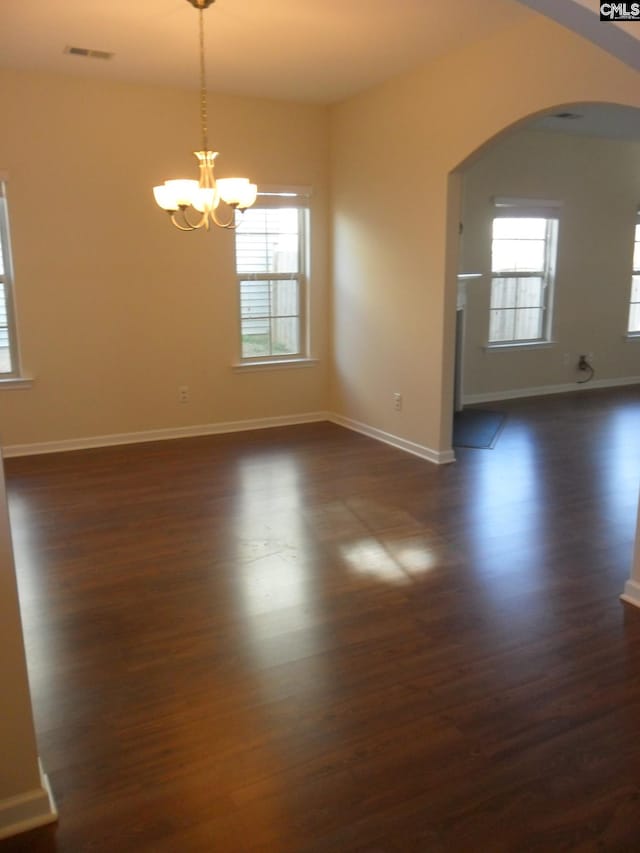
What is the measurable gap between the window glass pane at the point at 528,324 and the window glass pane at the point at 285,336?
8.73ft

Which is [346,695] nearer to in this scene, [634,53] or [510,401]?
[634,53]

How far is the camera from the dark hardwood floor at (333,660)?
1933 mm

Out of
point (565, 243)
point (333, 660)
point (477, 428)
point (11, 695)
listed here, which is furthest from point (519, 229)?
point (11, 695)

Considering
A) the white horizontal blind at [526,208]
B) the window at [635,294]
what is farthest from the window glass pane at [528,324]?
the window at [635,294]

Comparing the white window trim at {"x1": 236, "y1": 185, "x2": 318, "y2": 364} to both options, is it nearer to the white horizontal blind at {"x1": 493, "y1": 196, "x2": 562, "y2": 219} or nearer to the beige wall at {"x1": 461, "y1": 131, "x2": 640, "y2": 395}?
the beige wall at {"x1": 461, "y1": 131, "x2": 640, "y2": 395}

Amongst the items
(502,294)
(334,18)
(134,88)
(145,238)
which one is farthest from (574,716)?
(502,294)

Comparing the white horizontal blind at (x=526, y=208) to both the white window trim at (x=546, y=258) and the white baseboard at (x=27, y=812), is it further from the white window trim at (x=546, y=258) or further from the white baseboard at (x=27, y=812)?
the white baseboard at (x=27, y=812)

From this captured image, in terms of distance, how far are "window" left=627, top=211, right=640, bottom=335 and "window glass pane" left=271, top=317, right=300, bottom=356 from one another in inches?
171

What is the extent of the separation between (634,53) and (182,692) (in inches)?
97.1

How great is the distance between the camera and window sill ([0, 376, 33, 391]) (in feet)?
17.3

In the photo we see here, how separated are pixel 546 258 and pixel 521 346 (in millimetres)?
1005

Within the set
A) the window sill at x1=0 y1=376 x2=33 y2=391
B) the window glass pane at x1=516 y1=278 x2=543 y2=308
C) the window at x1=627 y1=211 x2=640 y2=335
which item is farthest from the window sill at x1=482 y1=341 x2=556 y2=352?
the window sill at x1=0 y1=376 x2=33 y2=391

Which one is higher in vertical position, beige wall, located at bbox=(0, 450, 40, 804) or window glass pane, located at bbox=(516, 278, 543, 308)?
window glass pane, located at bbox=(516, 278, 543, 308)

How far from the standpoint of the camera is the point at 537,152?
7.18 meters
